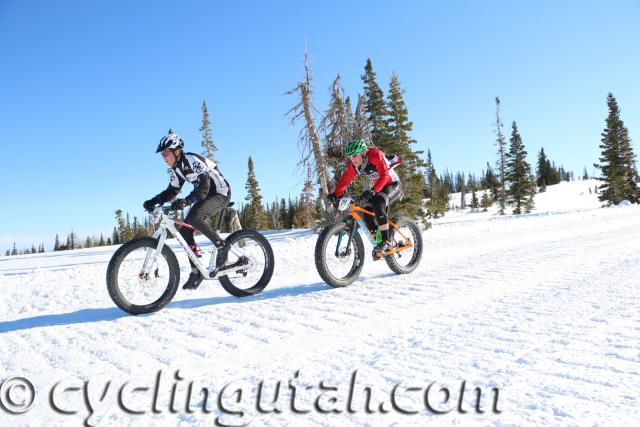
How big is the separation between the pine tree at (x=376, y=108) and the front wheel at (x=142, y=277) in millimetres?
25494

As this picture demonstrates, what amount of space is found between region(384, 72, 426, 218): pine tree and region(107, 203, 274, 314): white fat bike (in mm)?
19640

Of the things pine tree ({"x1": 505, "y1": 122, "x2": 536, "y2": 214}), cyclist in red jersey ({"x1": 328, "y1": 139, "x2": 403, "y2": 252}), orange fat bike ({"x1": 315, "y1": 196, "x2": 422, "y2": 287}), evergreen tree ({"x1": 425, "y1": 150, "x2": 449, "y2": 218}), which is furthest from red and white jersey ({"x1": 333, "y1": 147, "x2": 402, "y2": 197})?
pine tree ({"x1": 505, "y1": 122, "x2": 536, "y2": 214})

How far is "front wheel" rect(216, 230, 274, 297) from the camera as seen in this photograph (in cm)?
538

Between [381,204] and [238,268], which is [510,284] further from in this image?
Answer: [238,268]

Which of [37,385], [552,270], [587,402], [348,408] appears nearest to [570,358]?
[587,402]

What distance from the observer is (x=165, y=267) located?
195 inches

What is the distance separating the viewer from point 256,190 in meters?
59.2

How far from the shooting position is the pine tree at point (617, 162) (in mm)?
43844

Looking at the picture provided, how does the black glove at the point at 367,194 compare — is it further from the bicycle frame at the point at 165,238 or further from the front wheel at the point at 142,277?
the front wheel at the point at 142,277

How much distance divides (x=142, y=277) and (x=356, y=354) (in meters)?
3.33

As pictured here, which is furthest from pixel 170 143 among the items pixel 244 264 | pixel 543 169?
pixel 543 169

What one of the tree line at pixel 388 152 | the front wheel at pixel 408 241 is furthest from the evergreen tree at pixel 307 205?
the front wheel at pixel 408 241

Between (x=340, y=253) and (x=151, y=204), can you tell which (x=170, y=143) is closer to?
(x=151, y=204)

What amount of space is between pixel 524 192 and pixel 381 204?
52.1m
